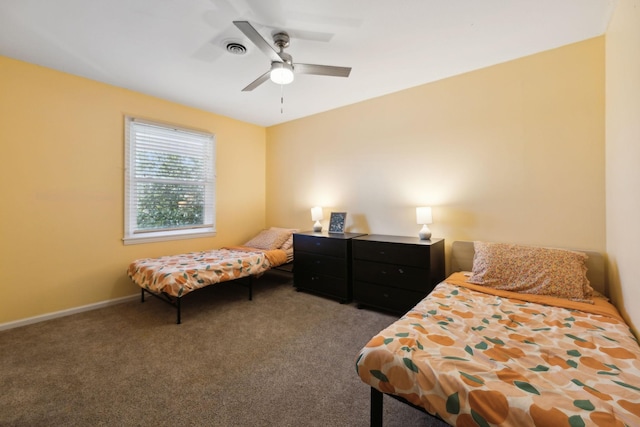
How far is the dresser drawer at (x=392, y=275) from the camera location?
8.64ft

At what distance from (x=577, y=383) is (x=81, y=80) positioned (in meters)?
4.60

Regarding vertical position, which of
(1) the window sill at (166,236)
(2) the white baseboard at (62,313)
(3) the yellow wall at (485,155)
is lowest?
(2) the white baseboard at (62,313)

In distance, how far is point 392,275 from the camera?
2809 millimetres

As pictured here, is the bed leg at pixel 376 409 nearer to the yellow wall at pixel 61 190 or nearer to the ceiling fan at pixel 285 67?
the ceiling fan at pixel 285 67

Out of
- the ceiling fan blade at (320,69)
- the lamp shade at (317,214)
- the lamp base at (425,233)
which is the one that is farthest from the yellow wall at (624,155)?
the lamp shade at (317,214)

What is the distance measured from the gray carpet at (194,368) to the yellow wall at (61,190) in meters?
0.35

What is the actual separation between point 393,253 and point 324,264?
93 centimetres

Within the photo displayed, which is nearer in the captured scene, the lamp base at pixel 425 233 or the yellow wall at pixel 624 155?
the yellow wall at pixel 624 155

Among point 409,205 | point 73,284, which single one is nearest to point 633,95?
point 409,205

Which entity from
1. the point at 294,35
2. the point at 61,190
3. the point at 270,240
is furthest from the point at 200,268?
the point at 294,35

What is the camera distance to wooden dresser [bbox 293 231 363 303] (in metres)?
3.17

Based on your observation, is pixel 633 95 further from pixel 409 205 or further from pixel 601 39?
pixel 409 205

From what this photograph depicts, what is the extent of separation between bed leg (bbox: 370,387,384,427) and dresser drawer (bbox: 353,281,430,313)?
150 centimetres

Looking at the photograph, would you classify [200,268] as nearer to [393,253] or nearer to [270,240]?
[270,240]
